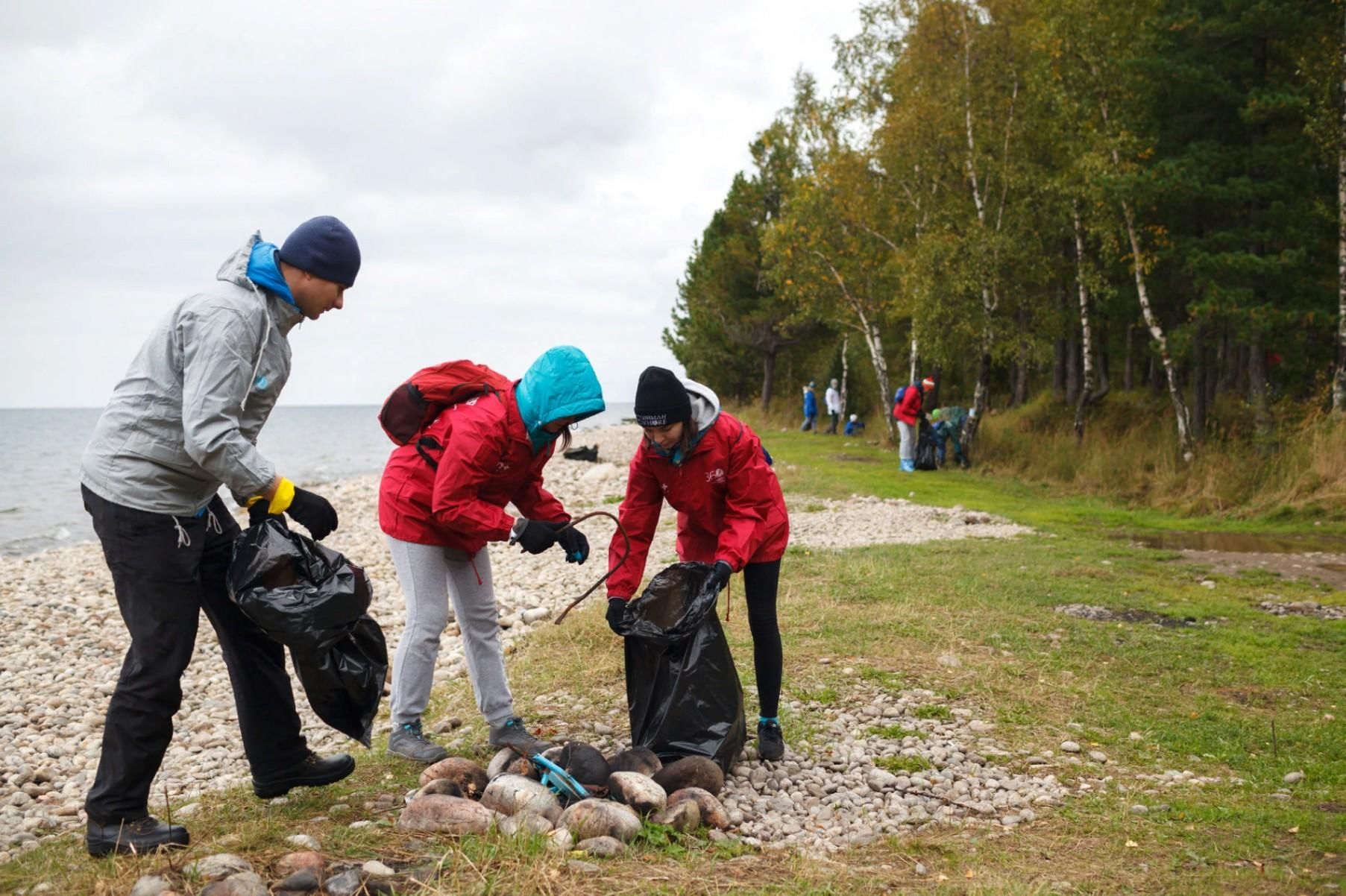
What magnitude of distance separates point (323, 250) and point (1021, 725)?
399cm

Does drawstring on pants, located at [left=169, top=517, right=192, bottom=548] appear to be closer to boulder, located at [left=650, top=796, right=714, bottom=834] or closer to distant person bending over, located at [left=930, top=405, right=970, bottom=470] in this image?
boulder, located at [left=650, top=796, right=714, bottom=834]

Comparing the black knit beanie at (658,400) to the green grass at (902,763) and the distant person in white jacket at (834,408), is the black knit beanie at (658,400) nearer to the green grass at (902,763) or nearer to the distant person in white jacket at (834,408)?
A: the green grass at (902,763)

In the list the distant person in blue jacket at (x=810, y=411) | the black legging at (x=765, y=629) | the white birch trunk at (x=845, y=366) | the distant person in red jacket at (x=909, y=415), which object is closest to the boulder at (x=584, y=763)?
the black legging at (x=765, y=629)

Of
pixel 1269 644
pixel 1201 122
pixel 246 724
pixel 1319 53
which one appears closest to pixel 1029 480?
pixel 1201 122

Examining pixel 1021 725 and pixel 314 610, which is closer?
pixel 314 610

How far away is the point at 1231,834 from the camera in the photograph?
3.79m

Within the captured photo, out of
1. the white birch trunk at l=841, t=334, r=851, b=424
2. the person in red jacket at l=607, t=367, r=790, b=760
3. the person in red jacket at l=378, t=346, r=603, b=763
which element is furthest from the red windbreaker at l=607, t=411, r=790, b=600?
the white birch trunk at l=841, t=334, r=851, b=424

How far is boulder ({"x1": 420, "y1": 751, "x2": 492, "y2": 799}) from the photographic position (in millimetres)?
4004

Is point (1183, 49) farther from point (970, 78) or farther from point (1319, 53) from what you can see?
point (970, 78)

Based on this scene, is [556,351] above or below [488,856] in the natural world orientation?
above

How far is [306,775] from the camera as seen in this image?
4199 mm

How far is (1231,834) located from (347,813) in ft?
10.9

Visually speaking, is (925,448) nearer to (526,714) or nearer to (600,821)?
(526,714)

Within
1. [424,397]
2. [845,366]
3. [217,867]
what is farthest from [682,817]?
[845,366]
